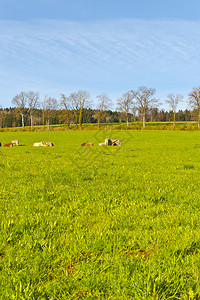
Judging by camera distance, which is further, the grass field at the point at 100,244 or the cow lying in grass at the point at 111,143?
the cow lying in grass at the point at 111,143

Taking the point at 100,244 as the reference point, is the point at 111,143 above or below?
above

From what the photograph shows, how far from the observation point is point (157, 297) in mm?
2697

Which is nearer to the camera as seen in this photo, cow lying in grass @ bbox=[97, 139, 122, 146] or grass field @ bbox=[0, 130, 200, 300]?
grass field @ bbox=[0, 130, 200, 300]

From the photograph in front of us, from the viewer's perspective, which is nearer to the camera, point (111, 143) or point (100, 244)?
point (100, 244)

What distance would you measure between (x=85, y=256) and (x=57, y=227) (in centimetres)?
119

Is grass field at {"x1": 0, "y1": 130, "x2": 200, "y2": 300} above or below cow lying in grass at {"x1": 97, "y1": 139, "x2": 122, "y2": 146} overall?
below

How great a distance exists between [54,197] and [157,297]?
4704 mm

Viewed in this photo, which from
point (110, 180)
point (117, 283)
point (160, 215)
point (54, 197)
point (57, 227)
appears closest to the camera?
point (117, 283)

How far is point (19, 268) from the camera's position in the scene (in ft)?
11.1

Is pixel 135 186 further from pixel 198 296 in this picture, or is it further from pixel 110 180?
pixel 198 296

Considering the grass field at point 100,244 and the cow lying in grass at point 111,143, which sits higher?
the cow lying in grass at point 111,143

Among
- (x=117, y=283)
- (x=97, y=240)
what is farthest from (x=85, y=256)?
(x=117, y=283)

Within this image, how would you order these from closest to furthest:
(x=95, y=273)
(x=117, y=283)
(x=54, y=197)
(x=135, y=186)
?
1. (x=117, y=283)
2. (x=95, y=273)
3. (x=54, y=197)
4. (x=135, y=186)

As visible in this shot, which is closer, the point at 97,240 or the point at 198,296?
the point at 198,296
